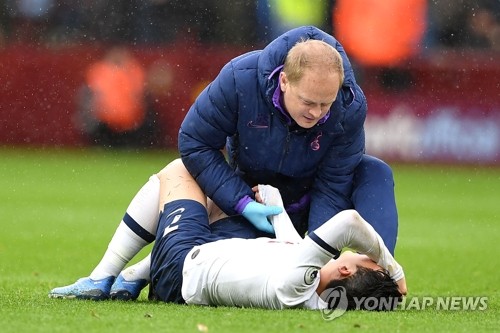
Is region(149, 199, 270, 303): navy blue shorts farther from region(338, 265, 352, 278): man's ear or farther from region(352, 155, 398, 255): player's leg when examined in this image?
region(338, 265, 352, 278): man's ear

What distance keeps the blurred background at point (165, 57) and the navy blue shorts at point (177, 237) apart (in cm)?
1421

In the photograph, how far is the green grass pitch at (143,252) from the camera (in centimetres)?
655

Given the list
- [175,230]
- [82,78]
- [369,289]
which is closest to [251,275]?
[369,289]

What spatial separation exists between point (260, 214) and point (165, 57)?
15.0 metres

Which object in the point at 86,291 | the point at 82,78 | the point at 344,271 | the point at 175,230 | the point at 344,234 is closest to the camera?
the point at 344,234

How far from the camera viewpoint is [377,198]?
26.6 ft

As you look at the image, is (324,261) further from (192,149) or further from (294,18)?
(294,18)

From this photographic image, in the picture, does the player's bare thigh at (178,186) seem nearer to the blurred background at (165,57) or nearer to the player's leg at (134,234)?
the player's leg at (134,234)

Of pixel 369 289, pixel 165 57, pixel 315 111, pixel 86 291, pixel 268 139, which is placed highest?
pixel 315 111

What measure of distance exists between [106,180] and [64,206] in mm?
3436

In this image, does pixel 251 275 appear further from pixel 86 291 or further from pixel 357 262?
pixel 86 291

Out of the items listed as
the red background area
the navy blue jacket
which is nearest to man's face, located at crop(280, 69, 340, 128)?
the navy blue jacket

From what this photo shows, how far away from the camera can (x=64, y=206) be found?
15.7 m

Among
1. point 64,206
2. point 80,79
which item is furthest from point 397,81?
point 64,206
